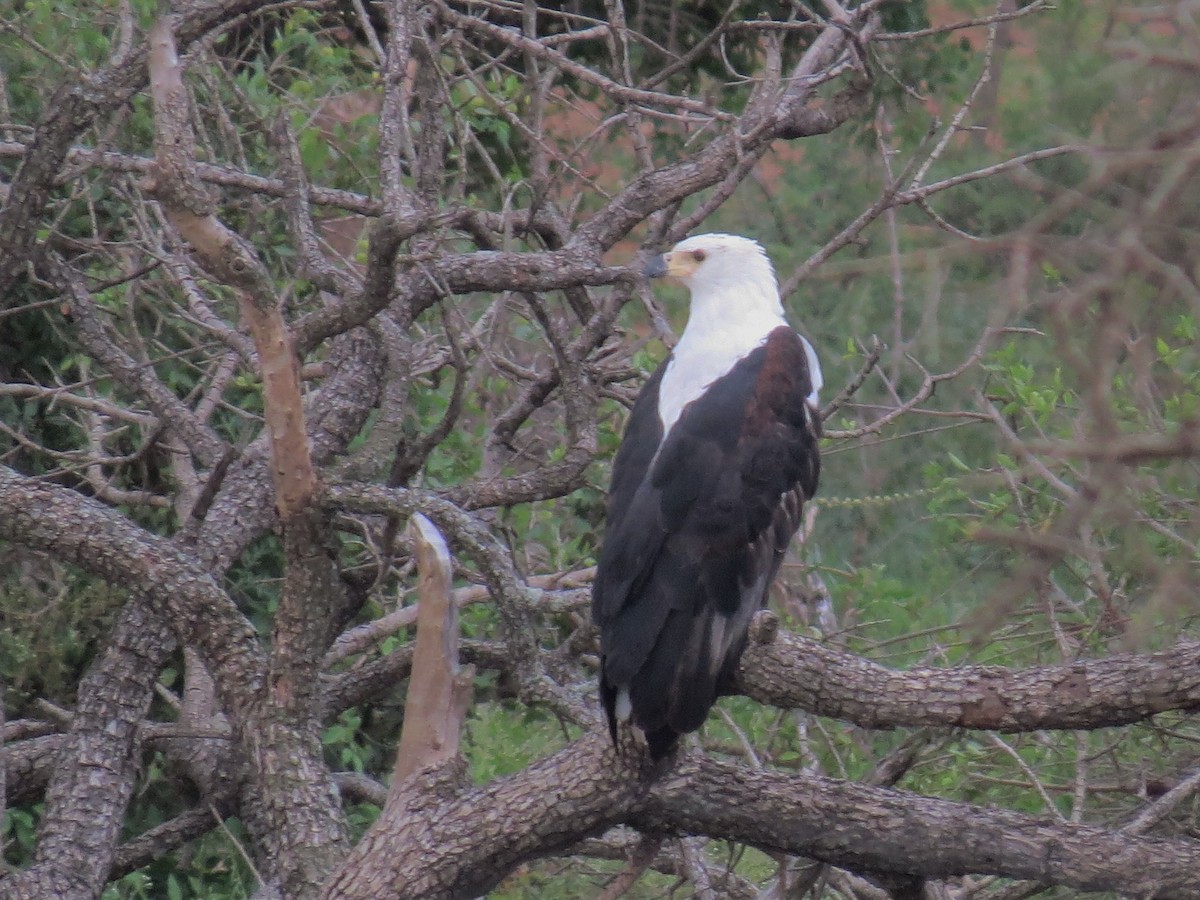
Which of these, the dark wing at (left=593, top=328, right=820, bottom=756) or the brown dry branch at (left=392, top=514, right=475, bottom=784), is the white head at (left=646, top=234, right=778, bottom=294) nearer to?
the dark wing at (left=593, top=328, right=820, bottom=756)

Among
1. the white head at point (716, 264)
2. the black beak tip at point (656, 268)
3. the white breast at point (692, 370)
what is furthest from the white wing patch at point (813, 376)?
the black beak tip at point (656, 268)

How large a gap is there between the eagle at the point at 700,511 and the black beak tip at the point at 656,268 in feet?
0.52

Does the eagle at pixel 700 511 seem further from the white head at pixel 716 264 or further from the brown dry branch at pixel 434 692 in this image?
the brown dry branch at pixel 434 692

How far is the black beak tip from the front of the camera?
381cm

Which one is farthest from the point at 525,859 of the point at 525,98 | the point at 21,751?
the point at 525,98

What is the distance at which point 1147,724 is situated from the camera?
3.56 meters

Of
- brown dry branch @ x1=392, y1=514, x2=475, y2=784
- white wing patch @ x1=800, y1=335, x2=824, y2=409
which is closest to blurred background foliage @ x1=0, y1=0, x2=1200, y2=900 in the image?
white wing patch @ x1=800, y1=335, x2=824, y2=409

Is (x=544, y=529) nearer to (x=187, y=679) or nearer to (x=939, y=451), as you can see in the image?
(x=187, y=679)

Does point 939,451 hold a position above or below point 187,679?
below

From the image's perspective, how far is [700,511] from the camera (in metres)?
3.17

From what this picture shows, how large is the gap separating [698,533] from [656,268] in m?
0.92

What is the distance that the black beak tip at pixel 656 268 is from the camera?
150 inches

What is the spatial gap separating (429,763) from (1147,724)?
167cm

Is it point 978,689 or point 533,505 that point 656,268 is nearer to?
point 533,505
